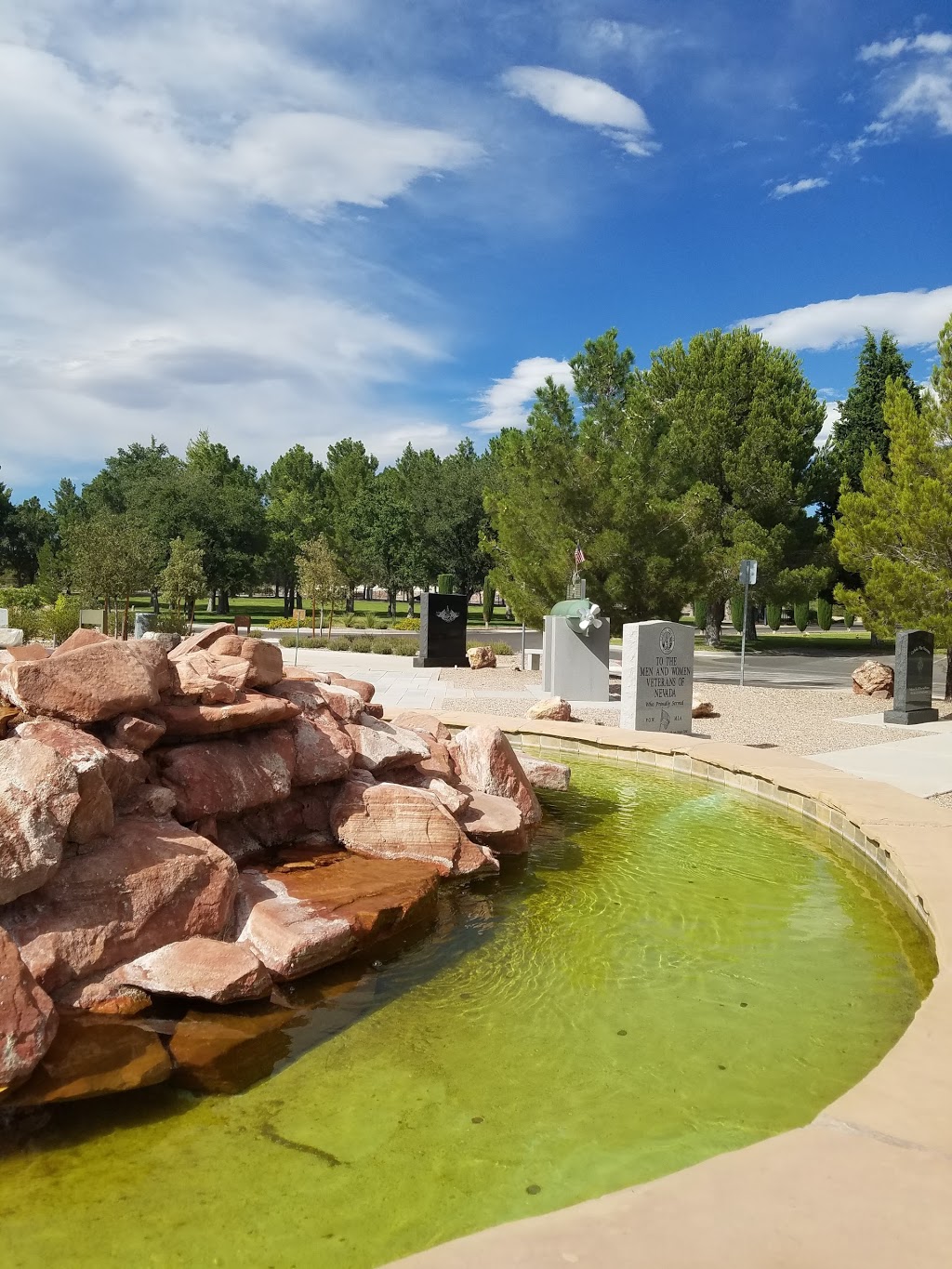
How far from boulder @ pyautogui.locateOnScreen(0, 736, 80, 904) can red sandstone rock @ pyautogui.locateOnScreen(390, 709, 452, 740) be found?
11.4ft

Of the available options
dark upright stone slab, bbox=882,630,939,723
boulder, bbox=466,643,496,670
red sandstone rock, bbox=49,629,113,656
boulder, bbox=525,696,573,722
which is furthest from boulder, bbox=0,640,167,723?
boulder, bbox=466,643,496,670

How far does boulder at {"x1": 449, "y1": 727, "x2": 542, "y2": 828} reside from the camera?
657 cm

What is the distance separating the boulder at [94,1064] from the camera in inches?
120

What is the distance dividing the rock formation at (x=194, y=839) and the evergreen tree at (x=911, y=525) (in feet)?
36.5

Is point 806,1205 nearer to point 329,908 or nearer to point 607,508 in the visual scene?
point 329,908

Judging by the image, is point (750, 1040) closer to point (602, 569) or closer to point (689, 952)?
point (689, 952)

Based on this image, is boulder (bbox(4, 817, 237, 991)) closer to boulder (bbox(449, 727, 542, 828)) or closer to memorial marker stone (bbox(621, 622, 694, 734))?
boulder (bbox(449, 727, 542, 828))

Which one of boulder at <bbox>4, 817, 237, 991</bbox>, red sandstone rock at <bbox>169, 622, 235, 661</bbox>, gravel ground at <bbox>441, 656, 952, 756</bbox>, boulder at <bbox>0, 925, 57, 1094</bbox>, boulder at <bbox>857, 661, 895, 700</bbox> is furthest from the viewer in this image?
boulder at <bbox>857, 661, 895, 700</bbox>

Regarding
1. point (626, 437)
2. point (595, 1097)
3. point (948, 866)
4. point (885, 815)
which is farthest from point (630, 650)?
point (626, 437)

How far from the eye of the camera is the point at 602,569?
19.6 metres

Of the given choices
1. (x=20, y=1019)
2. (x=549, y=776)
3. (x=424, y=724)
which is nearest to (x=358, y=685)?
(x=424, y=724)

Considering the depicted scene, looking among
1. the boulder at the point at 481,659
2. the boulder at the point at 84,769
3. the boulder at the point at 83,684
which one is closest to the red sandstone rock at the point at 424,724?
the boulder at the point at 83,684

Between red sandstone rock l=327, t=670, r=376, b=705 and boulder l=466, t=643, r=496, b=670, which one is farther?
boulder l=466, t=643, r=496, b=670

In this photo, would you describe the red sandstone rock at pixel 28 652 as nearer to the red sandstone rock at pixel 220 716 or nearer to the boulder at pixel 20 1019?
the red sandstone rock at pixel 220 716
